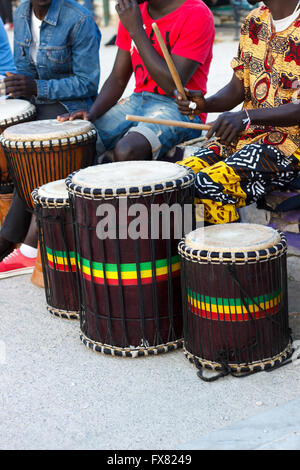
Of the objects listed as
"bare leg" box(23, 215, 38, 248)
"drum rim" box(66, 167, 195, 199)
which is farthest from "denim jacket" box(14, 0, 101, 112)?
"drum rim" box(66, 167, 195, 199)

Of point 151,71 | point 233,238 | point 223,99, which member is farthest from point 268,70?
point 233,238

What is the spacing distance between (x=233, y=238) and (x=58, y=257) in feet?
3.14

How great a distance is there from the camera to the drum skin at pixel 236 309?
2.56 metres

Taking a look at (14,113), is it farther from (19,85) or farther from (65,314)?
(65,314)

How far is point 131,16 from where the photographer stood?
141 inches

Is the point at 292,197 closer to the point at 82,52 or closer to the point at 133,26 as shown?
the point at 133,26

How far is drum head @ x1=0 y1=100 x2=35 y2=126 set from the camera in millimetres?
3980

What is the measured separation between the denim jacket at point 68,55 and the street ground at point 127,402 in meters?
1.64

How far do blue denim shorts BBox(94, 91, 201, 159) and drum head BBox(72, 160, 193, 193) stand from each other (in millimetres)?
752

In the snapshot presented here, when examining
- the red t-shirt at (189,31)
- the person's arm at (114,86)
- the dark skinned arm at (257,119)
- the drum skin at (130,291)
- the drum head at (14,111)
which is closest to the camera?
the drum skin at (130,291)

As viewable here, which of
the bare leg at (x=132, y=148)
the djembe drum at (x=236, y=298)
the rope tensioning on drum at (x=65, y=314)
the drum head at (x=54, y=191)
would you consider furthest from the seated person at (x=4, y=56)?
the djembe drum at (x=236, y=298)

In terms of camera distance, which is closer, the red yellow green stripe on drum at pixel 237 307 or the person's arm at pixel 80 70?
the red yellow green stripe on drum at pixel 237 307

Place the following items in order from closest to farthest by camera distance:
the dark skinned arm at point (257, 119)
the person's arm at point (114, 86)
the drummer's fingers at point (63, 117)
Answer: the dark skinned arm at point (257, 119) → the drummer's fingers at point (63, 117) → the person's arm at point (114, 86)

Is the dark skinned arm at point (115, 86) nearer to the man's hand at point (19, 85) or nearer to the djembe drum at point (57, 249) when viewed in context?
the man's hand at point (19, 85)
